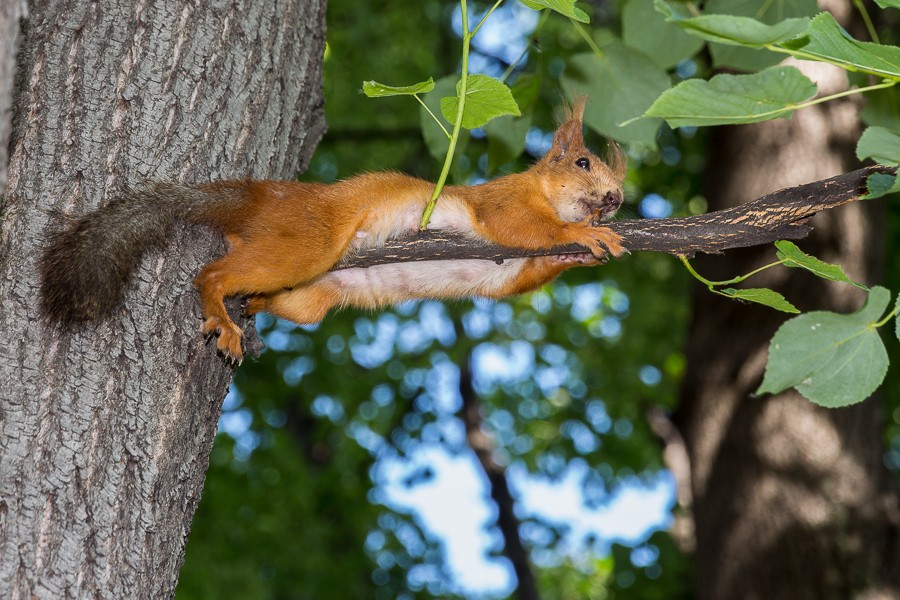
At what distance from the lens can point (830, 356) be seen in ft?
5.93

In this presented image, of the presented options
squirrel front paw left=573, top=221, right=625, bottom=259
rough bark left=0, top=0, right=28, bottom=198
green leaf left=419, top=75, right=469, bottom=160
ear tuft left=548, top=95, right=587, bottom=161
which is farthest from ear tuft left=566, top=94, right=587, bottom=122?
rough bark left=0, top=0, right=28, bottom=198

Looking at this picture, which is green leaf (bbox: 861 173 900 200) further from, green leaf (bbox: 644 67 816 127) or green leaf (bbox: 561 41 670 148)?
green leaf (bbox: 561 41 670 148)

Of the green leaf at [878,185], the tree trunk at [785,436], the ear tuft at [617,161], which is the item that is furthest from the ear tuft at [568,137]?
the green leaf at [878,185]

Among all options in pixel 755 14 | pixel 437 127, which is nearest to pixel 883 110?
pixel 755 14

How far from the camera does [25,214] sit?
1788 mm

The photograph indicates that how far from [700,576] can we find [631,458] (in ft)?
14.2

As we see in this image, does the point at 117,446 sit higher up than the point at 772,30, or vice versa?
the point at 772,30

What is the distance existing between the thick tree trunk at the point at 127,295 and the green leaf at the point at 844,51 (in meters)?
1.30

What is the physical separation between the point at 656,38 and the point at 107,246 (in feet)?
5.76

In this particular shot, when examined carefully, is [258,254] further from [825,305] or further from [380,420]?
[380,420]

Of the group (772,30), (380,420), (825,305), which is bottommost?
(380,420)

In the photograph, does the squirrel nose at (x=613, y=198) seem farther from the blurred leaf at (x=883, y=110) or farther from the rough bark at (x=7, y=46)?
the rough bark at (x=7, y=46)

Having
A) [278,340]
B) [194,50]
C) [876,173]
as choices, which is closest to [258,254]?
[194,50]

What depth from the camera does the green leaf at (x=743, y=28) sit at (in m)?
1.19
